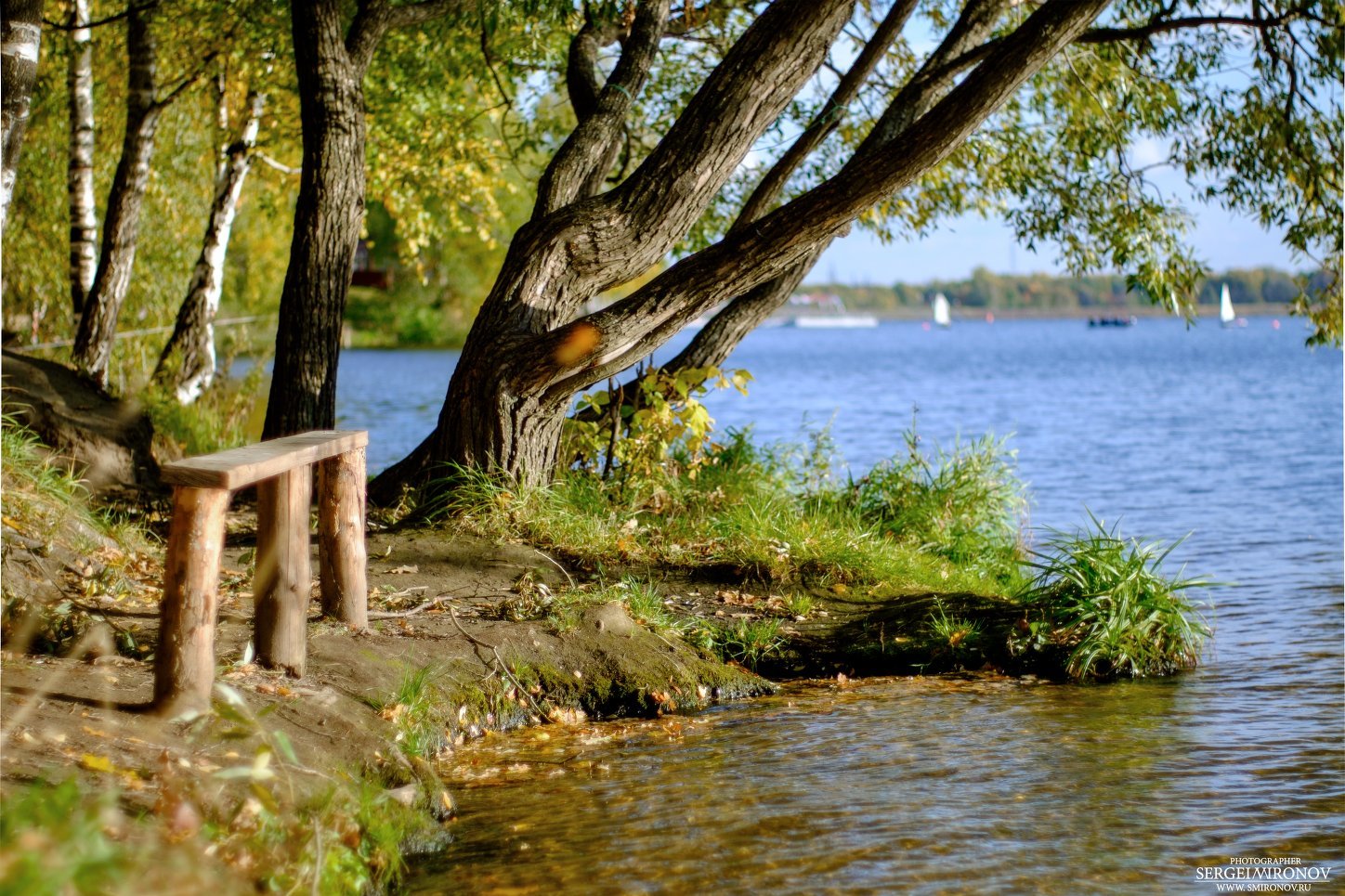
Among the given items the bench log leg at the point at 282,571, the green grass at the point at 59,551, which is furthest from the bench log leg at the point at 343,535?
the green grass at the point at 59,551

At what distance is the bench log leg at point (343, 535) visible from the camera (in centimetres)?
646

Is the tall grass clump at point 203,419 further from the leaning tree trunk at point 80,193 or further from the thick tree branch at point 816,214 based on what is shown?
the thick tree branch at point 816,214

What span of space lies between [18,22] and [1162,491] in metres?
15.9

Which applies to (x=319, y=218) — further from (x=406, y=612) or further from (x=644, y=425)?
(x=406, y=612)

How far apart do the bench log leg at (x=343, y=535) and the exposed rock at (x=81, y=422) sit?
12.6 ft

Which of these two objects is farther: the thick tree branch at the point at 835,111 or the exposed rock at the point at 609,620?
the thick tree branch at the point at 835,111

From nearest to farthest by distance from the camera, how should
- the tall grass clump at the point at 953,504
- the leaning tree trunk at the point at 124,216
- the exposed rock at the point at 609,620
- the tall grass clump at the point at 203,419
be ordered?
the exposed rock at the point at 609,620
the tall grass clump at the point at 953,504
the leaning tree trunk at the point at 124,216
the tall grass clump at the point at 203,419

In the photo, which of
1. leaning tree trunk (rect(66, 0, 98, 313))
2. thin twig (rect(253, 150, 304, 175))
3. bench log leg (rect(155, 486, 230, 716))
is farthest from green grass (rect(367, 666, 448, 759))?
thin twig (rect(253, 150, 304, 175))

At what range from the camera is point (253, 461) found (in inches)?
197

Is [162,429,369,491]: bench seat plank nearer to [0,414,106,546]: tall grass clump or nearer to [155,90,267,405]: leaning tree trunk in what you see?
[0,414,106,546]: tall grass clump

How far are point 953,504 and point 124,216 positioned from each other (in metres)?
8.72

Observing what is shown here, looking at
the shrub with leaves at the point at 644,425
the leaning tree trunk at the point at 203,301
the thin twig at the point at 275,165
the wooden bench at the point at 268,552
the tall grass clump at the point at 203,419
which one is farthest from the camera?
the thin twig at the point at 275,165

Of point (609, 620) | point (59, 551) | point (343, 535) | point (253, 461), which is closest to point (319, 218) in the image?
point (59, 551)

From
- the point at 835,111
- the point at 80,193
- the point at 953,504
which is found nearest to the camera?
the point at 835,111
